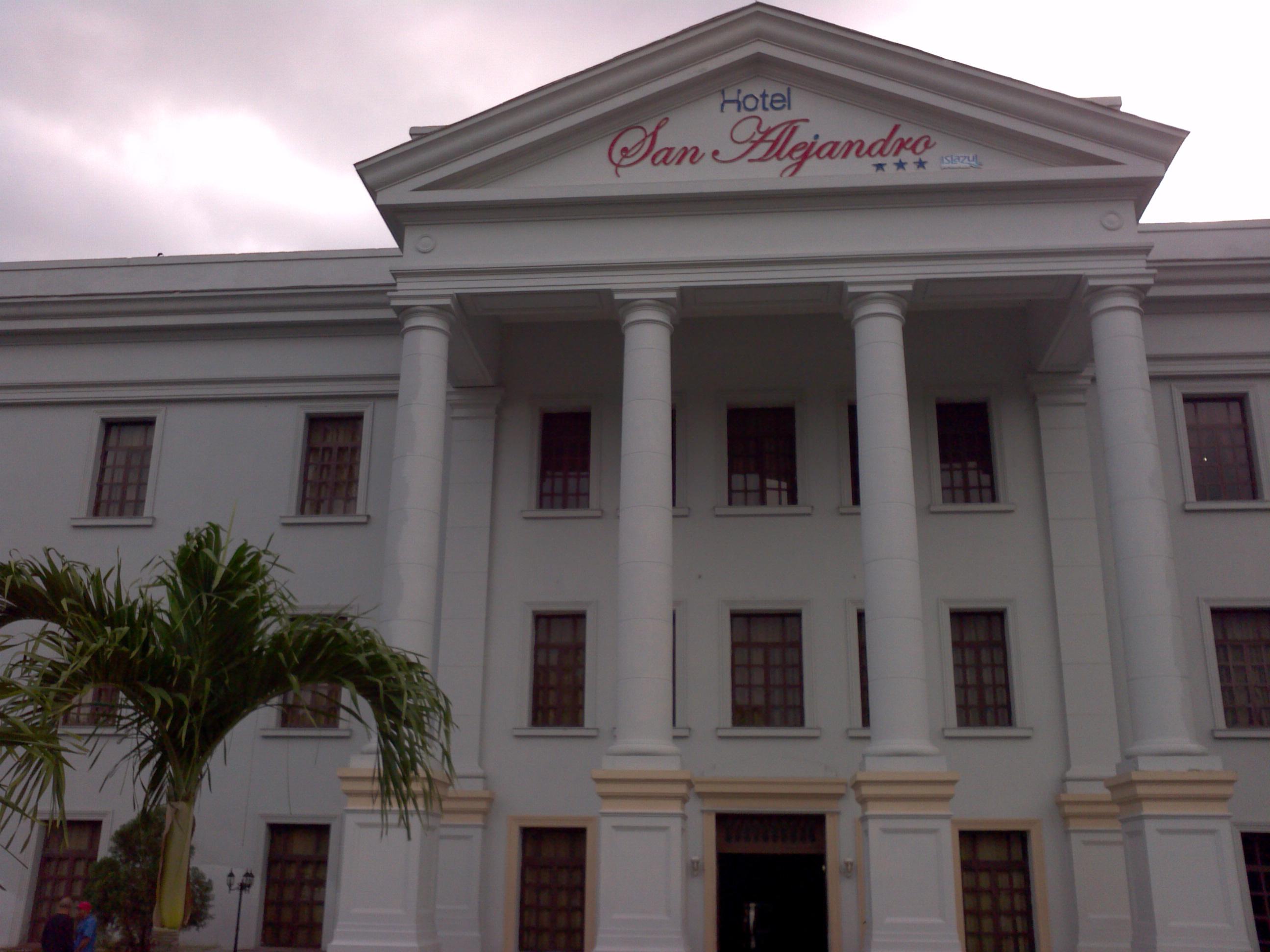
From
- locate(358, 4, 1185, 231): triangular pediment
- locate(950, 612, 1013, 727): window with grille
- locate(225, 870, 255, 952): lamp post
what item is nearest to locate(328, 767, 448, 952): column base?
locate(225, 870, 255, 952): lamp post

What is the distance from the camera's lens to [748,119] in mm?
19703

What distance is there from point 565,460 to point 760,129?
23.6 ft

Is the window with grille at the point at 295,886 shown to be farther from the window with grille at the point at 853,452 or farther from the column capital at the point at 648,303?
the window with grille at the point at 853,452

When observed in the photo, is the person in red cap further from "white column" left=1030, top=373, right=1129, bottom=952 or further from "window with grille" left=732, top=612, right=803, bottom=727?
"white column" left=1030, top=373, right=1129, bottom=952

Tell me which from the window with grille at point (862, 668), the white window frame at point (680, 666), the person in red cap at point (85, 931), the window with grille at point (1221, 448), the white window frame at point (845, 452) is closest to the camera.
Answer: the person in red cap at point (85, 931)

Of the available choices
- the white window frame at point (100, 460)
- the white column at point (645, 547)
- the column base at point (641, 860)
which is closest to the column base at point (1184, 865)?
the column base at point (641, 860)

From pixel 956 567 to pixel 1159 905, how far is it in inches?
279

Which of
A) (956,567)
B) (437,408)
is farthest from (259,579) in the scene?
(956,567)

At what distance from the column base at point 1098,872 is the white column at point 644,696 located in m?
6.32

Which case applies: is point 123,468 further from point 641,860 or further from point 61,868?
point 641,860

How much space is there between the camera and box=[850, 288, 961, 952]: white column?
15.8 metres

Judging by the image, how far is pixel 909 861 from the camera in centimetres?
1599

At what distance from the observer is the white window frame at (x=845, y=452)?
21.8m

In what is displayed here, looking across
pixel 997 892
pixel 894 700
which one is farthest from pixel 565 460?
pixel 997 892
